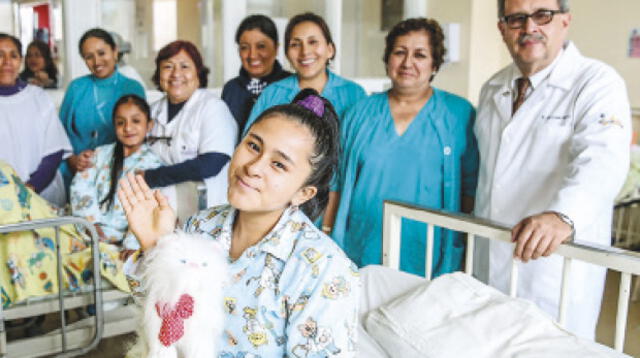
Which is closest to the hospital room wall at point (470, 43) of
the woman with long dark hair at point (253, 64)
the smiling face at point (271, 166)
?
the woman with long dark hair at point (253, 64)

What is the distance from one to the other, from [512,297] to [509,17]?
84cm

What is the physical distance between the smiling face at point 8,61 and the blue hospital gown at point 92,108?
1.11ft

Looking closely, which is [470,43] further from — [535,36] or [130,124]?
[535,36]

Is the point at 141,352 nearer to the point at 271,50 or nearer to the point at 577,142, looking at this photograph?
the point at 577,142

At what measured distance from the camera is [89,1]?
3.47 meters

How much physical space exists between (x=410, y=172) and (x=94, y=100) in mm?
1862

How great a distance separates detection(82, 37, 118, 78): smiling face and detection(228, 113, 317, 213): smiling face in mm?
2046

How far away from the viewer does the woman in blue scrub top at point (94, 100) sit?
2.98m

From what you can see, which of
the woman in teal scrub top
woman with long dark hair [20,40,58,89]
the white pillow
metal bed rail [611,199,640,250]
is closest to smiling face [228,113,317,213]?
the white pillow

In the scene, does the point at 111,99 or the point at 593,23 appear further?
the point at 593,23

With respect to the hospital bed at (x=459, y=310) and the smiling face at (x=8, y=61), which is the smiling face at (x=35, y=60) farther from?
the hospital bed at (x=459, y=310)

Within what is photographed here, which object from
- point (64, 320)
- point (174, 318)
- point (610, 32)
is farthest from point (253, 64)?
point (610, 32)

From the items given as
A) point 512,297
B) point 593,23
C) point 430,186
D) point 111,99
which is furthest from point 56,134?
point 593,23

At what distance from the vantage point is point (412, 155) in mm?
2012
